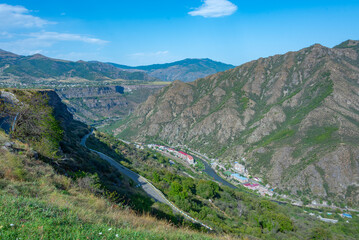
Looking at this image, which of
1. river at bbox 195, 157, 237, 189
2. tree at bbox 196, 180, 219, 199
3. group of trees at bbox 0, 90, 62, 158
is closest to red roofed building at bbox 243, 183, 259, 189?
river at bbox 195, 157, 237, 189

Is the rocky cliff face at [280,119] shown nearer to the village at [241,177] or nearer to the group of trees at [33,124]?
the village at [241,177]

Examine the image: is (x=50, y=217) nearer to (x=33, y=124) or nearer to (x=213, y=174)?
(x=33, y=124)

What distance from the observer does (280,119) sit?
356ft

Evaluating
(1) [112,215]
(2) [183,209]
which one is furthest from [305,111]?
(1) [112,215]

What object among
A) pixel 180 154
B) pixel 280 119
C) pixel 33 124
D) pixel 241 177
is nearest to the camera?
pixel 33 124

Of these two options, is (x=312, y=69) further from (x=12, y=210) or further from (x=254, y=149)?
(x=12, y=210)

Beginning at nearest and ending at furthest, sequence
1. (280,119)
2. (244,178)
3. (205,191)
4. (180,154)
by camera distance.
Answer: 1. (205,191)
2. (244,178)
3. (280,119)
4. (180,154)

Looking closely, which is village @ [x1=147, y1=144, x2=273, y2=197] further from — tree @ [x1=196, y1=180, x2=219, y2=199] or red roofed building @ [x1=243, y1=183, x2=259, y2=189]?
tree @ [x1=196, y1=180, x2=219, y2=199]

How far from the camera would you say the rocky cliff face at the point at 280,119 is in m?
69.6

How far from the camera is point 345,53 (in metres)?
132

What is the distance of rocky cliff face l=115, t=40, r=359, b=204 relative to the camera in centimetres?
6956

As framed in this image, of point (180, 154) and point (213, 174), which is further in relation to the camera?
point (180, 154)

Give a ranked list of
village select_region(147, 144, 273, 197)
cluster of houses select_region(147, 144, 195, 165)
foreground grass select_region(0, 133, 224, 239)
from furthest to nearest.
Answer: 1. cluster of houses select_region(147, 144, 195, 165)
2. village select_region(147, 144, 273, 197)
3. foreground grass select_region(0, 133, 224, 239)

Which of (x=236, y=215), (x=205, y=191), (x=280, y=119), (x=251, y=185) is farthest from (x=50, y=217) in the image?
(x=280, y=119)
